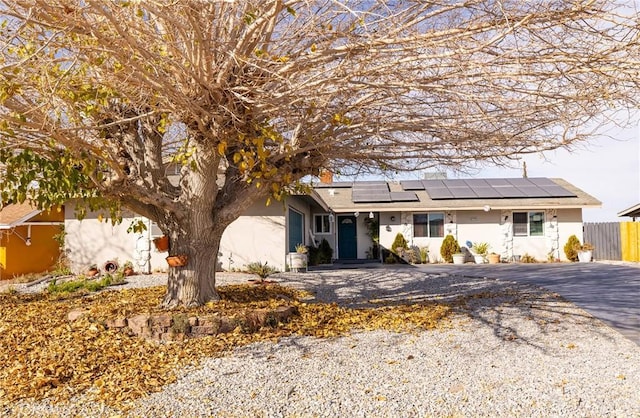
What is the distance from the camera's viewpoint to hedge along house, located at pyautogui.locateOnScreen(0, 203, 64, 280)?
1638cm

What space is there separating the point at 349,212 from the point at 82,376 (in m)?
16.7

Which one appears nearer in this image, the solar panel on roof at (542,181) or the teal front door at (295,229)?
the teal front door at (295,229)

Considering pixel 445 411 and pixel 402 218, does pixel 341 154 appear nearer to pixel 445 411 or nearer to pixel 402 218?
pixel 445 411

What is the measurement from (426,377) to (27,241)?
15128 mm

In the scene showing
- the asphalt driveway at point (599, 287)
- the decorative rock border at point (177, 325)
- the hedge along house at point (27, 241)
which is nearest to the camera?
the decorative rock border at point (177, 325)

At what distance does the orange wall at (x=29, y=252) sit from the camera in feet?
54.9

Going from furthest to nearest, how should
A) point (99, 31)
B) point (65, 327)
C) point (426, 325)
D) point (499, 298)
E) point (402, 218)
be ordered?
point (402, 218) < point (499, 298) < point (426, 325) < point (65, 327) < point (99, 31)

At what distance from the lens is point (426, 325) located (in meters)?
7.55

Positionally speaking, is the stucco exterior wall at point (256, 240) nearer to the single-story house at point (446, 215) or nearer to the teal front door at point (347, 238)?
the single-story house at point (446, 215)

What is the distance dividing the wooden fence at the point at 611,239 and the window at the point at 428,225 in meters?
6.73

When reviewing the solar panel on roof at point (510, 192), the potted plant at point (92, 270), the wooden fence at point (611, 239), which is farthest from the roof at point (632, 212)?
the potted plant at point (92, 270)

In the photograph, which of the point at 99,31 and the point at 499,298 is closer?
the point at 99,31

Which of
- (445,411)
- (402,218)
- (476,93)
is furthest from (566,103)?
(402,218)

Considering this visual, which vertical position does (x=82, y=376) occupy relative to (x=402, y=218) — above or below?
below
